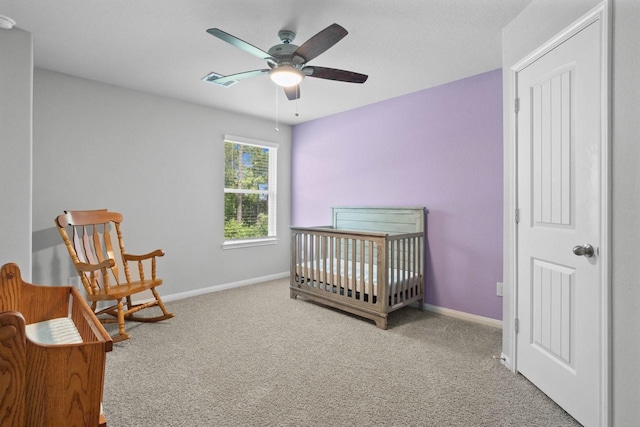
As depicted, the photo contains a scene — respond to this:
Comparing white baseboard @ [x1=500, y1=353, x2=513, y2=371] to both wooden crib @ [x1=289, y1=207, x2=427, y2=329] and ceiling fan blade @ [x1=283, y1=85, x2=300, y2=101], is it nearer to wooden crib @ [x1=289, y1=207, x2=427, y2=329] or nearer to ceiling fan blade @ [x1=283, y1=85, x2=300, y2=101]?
wooden crib @ [x1=289, y1=207, x2=427, y2=329]

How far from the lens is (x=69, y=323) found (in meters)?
1.47

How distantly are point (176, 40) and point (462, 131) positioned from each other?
2519mm

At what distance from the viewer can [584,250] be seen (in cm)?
155

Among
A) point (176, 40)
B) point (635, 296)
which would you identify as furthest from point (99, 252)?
point (635, 296)

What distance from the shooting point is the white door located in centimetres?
152

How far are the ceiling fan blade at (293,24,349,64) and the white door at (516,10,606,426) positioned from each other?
1148 mm

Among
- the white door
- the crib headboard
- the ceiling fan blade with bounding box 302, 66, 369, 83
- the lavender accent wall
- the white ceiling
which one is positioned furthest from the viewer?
the crib headboard

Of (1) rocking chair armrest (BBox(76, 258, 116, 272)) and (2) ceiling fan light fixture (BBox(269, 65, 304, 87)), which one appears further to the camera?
(1) rocking chair armrest (BBox(76, 258, 116, 272))

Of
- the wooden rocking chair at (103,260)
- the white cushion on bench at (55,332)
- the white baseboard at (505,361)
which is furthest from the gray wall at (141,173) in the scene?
the white baseboard at (505,361)

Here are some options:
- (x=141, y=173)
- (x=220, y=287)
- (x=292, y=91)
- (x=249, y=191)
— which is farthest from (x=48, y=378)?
(x=249, y=191)

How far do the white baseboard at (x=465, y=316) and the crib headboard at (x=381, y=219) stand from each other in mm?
782

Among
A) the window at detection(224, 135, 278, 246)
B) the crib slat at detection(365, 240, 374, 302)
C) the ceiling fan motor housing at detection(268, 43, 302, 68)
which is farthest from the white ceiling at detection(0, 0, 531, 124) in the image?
the crib slat at detection(365, 240, 374, 302)

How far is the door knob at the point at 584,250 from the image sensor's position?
1.52 meters

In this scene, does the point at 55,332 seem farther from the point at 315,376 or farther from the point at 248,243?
the point at 248,243
